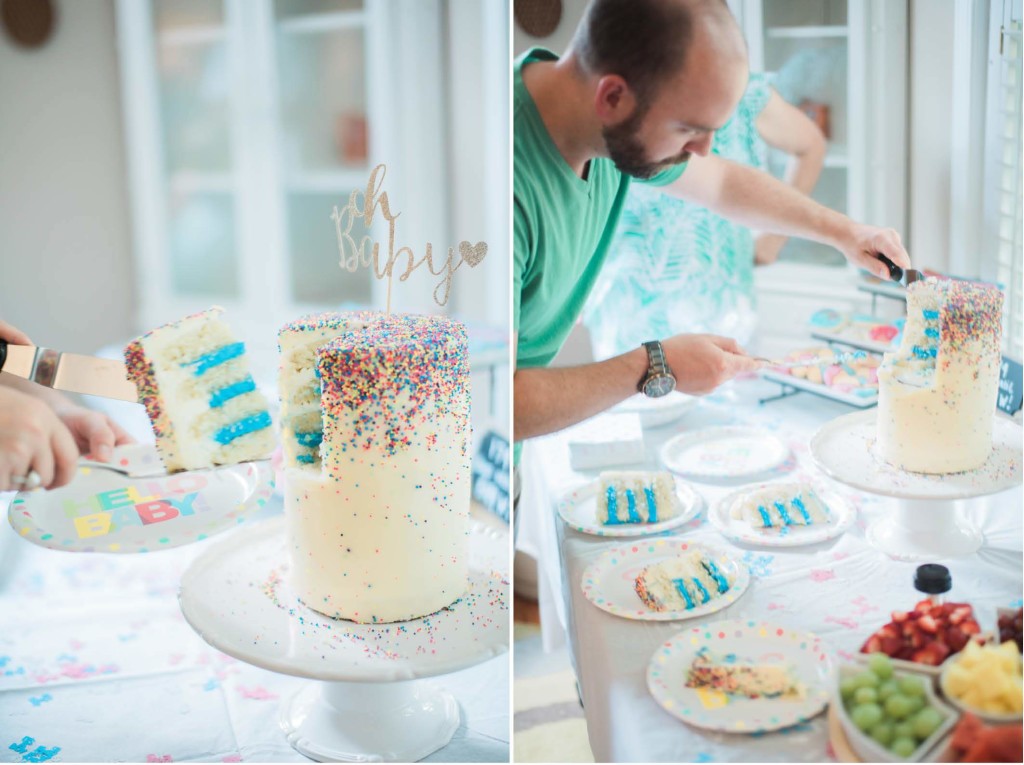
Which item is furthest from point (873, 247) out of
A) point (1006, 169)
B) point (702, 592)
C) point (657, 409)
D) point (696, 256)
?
point (702, 592)

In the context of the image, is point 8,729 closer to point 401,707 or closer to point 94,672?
point 94,672

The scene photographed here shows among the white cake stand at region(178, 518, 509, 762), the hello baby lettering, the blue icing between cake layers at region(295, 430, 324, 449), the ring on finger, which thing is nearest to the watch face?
the white cake stand at region(178, 518, 509, 762)

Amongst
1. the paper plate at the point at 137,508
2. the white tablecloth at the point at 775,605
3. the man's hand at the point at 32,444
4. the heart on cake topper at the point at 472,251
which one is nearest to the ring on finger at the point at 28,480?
the man's hand at the point at 32,444

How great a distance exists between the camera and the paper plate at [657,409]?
1.46 metres

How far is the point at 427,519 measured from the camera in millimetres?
941

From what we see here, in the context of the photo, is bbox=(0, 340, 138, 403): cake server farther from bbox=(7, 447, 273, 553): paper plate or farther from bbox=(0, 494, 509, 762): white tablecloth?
bbox=(0, 494, 509, 762): white tablecloth

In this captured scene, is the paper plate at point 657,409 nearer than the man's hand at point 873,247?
No

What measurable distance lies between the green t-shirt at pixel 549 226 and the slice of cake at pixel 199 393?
327 mm

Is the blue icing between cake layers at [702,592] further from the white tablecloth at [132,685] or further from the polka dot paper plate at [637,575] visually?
the white tablecloth at [132,685]

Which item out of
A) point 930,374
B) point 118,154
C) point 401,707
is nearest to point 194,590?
point 401,707

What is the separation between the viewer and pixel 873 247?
122 cm

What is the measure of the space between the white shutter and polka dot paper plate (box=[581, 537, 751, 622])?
484 millimetres

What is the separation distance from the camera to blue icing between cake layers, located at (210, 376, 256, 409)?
95cm

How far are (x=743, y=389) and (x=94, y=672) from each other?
3.49ft
